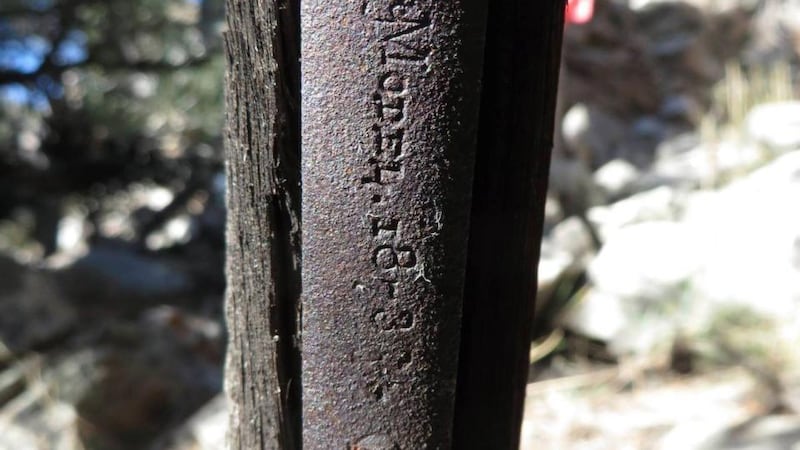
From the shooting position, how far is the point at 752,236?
2.34 m

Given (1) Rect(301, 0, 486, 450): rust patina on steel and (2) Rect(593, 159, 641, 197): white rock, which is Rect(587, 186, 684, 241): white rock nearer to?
(2) Rect(593, 159, 641, 197): white rock

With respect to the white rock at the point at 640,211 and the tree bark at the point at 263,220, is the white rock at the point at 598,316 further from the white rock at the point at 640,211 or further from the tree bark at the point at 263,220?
the tree bark at the point at 263,220

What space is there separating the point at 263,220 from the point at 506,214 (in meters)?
0.20

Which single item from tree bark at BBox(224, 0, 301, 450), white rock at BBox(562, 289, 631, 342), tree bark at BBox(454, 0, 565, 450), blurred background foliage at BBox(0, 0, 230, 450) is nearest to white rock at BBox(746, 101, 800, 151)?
white rock at BBox(562, 289, 631, 342)

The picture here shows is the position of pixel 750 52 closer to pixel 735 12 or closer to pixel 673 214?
pixel 735 12

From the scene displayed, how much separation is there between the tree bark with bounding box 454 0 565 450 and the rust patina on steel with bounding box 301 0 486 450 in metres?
0.07

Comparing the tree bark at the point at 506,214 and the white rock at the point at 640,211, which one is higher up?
Result: the tree bark at the point at 506,214

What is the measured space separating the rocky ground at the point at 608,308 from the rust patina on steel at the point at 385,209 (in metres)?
1.42

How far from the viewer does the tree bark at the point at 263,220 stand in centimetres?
61

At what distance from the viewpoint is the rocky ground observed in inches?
81.7

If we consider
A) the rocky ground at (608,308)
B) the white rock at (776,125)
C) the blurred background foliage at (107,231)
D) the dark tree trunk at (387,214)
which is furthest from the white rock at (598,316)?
the dark tree trunk at (387,214)

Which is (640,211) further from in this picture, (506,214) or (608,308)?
(506,214)

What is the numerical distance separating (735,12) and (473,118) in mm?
4101

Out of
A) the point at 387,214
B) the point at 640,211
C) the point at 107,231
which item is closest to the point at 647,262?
the point at 640,211
